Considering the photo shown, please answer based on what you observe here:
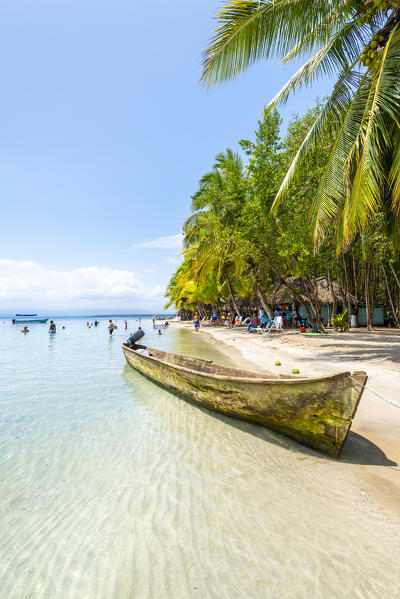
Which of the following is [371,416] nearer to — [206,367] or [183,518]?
[206,367]

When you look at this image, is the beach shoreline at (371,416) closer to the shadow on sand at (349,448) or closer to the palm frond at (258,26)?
the shadow on sand at (349,448)

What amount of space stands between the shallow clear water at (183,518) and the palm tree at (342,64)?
4973 millimetres

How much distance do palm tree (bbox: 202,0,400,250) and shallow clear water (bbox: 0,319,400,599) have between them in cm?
497

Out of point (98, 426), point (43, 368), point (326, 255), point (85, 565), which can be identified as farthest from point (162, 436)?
point (326, 255)

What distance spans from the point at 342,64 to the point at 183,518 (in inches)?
429

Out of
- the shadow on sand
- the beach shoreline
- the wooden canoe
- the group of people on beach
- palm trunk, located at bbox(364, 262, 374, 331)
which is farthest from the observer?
the group of people on beach

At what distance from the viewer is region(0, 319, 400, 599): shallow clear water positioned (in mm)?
2121

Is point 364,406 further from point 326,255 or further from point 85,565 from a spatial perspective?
point 326,255

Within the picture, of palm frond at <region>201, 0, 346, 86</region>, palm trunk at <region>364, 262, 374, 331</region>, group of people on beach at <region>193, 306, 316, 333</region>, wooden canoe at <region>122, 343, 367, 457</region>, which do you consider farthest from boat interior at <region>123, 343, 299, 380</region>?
palm trunk at <region>364, 262, 374, 331</region>

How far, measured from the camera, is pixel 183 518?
112 inches

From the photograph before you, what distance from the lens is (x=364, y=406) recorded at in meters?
5.25

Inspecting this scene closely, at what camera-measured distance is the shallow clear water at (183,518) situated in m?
2.12

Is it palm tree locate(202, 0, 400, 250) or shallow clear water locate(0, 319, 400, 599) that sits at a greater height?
palm tree locate(202, 0, 400, 250)

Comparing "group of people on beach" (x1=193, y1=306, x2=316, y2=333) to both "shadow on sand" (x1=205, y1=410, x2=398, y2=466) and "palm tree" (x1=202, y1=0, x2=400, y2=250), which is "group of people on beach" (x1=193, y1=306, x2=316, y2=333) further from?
"shadow on sand" (x1=205, y1=410, x2=398, y2=466)
